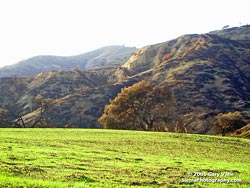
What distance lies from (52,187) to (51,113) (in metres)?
162

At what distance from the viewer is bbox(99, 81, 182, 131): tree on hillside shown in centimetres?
11269

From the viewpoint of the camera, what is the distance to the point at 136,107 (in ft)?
383

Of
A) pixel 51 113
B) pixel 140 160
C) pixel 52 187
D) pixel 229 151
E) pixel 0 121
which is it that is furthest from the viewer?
pixel 51 113

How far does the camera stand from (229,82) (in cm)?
19450

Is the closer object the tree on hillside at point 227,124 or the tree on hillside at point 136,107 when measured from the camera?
the tree on hillside at point 227,124

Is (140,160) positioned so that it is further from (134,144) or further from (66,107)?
(66,107)

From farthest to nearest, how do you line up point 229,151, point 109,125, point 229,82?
1. point 229,82
2. point 109,125
3. point 229,151

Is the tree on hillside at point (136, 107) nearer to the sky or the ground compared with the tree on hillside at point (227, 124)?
nearer to the sky

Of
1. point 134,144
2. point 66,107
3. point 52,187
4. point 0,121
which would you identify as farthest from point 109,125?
point 52,187

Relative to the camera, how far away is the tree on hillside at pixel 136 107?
370ft

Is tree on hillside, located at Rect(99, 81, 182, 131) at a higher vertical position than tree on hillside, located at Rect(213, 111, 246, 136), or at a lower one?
higher

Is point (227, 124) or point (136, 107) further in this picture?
point (136, 107)

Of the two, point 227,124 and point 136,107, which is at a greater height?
point 136,107

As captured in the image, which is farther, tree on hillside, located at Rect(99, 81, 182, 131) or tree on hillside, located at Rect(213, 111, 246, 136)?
tree on hillside, located at Rect(99, 81, 182, 131)
